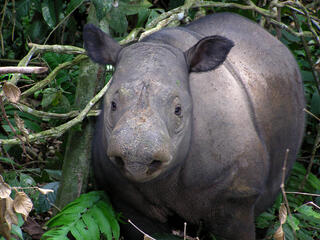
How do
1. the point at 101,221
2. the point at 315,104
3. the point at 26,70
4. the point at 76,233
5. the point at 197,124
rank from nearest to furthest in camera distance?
the point at 26,70 → the point at 197,124 → the point at 76,233 → the point at 101,221 → the point at 315,104

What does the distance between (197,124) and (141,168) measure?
0.66 meters

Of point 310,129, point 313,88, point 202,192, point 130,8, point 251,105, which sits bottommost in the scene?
point 310,129

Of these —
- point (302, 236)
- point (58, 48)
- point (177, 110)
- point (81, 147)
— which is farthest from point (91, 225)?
point (302, 236)

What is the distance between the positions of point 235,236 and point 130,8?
5.81 feet

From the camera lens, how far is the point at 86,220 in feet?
10.9

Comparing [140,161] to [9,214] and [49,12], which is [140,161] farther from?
[49,12]

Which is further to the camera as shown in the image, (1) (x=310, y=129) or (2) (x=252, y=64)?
(1) (x=310, y=129)

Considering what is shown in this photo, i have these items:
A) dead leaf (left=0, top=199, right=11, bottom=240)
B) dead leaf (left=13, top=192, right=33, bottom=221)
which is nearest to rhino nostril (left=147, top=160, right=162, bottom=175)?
dead leaf (left=13, top=192, right=33, bottom=221)

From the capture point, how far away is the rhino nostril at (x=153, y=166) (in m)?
2.57

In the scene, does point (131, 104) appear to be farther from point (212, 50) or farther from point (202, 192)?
point (202, 192)

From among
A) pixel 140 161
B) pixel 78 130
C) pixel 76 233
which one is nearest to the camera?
pixel 140 161

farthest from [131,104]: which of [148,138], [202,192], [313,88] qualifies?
[313,88]

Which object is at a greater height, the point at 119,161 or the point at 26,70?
the point at 26,70

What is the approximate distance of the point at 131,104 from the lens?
263 centimetres
